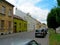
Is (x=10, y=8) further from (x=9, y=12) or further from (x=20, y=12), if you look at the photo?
(x=20, y=12)

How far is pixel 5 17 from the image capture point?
37.7 metres

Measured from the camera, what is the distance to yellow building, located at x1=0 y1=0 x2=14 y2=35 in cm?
3562

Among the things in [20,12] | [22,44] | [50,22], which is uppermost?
[20,12]

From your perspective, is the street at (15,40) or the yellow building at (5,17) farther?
the yellow building at (5,17)

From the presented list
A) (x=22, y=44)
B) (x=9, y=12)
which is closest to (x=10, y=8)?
(x=9, y=12)

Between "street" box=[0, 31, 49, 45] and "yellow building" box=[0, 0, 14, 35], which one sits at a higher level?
"yellow building" box=[0, 0, 14, 35]

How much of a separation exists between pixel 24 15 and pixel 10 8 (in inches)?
1218

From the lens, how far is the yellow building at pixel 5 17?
35.6 meters

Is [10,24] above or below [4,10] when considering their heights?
below

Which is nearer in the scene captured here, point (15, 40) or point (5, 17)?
point (15, 40)

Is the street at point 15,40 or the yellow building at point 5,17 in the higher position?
the yellow building at point 5,17

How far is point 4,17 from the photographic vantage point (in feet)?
122

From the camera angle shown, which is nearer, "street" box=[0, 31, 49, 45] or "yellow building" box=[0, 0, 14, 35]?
"street" box=[0, 31, 49, 45]

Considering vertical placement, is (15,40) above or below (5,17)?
below
